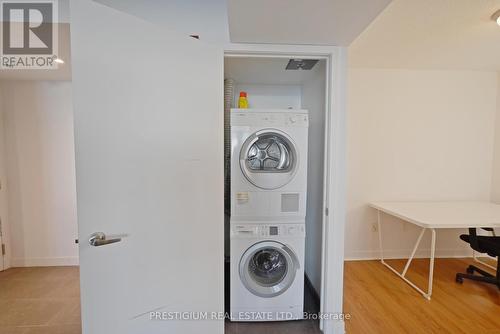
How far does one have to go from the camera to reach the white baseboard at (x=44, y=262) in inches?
100

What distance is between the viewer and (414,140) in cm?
272

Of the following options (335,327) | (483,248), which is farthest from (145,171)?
(483,248)

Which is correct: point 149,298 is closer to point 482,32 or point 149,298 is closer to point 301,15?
point 301,15

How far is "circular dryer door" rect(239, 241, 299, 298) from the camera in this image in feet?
5.71

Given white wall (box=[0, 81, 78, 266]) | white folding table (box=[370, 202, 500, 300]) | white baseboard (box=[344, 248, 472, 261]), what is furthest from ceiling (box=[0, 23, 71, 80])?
white baseboard (box=[344, 248, 472, 261])

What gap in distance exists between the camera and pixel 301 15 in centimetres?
117

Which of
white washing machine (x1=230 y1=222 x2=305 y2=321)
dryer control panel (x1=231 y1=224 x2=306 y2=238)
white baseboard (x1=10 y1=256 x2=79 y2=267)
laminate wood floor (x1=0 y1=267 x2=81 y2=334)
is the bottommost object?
laminate wood floor (x1=0 y1=267 x2=81 y2=334)

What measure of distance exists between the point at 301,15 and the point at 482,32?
1.82 meters

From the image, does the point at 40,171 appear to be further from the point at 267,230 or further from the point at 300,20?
the point at 300,20

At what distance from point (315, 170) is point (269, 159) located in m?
0.50

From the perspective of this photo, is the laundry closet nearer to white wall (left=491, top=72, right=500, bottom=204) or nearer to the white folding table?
the white folding table

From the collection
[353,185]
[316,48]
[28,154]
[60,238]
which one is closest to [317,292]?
[353,185]

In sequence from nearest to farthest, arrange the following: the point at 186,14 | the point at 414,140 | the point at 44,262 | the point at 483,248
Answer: the point at 186,14
the point at 483,248
the point at 44,262
the point at 414,140

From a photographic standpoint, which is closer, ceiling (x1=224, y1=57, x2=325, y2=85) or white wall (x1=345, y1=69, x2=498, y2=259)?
ceiling (x1=224, y1=57, x2=325, y2=85)
